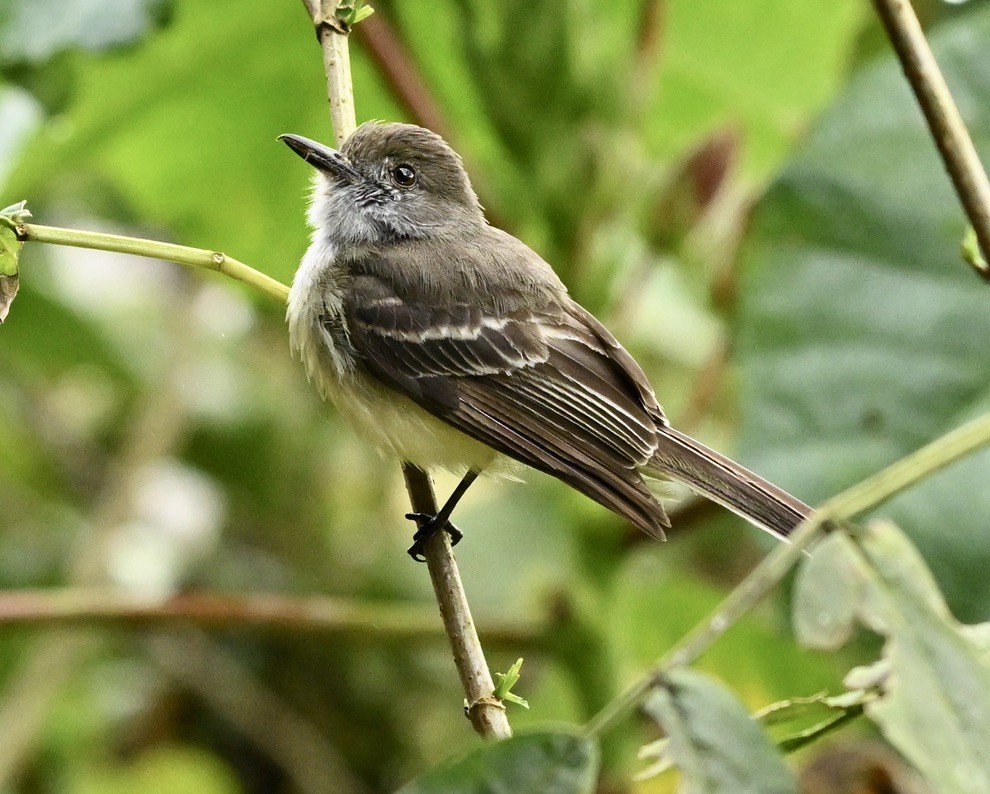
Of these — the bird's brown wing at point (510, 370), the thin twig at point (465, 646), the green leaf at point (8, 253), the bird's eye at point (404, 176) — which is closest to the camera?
the green leaf at point (8, 253)

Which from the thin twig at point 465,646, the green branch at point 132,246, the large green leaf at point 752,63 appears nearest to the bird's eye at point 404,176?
the large green leaf at point 752,63

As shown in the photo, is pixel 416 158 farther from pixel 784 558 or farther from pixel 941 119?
pixel 784 558

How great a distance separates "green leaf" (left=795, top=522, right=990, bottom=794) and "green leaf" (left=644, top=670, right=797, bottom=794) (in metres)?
0.09

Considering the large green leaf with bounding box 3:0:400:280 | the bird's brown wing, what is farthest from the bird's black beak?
the large green leaf with bounding box 3:0:400:280

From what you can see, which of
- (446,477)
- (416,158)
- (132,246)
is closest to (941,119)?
(132,246)

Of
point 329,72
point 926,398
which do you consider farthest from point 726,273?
point 329,72

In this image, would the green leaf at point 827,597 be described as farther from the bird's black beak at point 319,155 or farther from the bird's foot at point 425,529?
the bird's black beak at point 319,155

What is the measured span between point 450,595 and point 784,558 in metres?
0.72

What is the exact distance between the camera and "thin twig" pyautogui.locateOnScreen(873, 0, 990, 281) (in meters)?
1.38

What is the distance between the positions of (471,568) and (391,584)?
272 millimetres

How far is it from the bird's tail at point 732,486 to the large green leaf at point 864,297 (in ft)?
0.29

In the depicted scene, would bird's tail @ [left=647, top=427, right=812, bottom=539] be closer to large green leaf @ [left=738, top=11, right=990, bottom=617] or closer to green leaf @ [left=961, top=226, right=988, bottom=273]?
large green leaf @ [left=738, top=11, right=990, bottom=617]

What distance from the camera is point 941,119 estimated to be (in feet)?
4.59

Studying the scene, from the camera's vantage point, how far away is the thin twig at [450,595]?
1.45 metres
